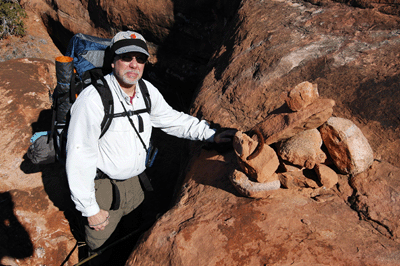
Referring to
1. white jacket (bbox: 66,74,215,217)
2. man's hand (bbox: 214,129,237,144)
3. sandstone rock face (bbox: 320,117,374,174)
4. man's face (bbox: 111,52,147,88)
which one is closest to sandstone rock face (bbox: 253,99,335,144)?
sandstone rock face (bbox: 320,117,374,174)

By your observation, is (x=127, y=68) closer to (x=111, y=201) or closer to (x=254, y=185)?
(x=111, y=201)

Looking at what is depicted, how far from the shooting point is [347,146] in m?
2.60

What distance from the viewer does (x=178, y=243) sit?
2.51 m

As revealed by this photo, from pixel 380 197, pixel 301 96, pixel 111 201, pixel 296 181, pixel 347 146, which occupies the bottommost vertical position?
pixel 380 197

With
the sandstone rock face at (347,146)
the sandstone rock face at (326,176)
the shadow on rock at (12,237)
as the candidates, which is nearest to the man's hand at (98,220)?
the shadow on rock at (12,237)

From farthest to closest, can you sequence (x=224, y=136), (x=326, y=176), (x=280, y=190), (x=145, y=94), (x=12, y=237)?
1. (x=12, y=237)
2. (x=224, y=136)
3. (x=145, y=94)
4. (x=280, y=190)
5. (x=326, y=176)

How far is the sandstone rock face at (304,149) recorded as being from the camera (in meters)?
2.62

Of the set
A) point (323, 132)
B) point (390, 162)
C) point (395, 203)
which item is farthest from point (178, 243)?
point (390, 162)

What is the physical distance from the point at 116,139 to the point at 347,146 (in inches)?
90.3

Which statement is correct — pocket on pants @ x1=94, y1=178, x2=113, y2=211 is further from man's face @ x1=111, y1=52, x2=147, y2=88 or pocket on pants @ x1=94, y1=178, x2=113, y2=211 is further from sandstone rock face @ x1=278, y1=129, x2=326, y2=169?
sandstone rock face @ x1=278, y1=129, x2=326, y2=169

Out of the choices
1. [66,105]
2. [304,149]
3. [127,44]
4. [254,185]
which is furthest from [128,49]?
[304,149]

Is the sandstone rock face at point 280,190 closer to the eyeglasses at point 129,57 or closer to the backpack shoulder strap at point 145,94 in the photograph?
the backpack shoulder strap at point 145,94

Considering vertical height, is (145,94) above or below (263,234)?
above

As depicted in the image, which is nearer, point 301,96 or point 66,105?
point 301,96
